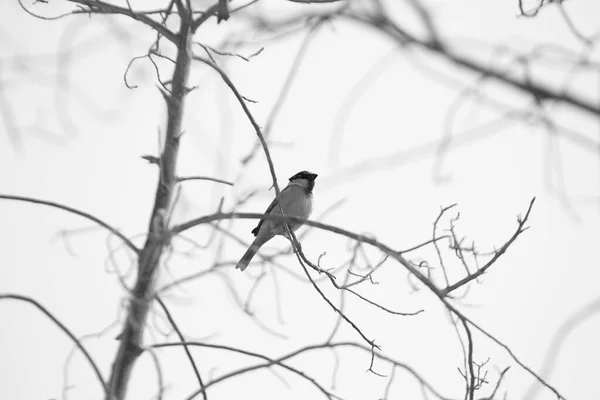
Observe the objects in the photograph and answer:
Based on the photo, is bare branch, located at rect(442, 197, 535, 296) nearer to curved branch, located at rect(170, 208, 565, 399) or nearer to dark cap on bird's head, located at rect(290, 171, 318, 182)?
curved branch, located at rect(170, 208, 565, 399)

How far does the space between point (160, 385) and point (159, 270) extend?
1.39 ft

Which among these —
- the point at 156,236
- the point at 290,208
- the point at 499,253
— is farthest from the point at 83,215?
the point at 290,208

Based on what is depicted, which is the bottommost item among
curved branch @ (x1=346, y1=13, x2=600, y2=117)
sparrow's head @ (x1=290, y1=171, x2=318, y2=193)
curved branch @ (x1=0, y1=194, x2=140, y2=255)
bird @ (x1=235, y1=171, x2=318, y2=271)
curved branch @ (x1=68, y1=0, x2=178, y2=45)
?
curved branch @ (x1=346, y1=13, x2=600, y2=117)

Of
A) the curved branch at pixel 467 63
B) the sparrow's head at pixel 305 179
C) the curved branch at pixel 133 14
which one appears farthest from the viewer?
the sparrow's head at pixel 305 179

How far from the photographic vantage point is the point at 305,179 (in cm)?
740

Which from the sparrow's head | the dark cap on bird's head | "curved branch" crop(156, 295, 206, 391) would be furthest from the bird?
"curved branch" crop(156, 295, 206, 391)

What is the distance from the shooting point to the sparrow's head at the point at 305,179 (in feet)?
23.5

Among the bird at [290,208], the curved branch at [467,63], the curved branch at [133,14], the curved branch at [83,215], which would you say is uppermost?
the bird at [290,208]

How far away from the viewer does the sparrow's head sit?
715 centimetres

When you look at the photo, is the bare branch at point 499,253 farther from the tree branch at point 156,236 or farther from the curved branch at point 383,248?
the tree branch at point 156,236

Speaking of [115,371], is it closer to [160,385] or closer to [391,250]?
[160,385]

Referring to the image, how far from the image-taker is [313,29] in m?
2.15

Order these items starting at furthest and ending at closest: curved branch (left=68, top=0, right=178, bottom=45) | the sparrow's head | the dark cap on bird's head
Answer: the dark cap on bird's head < the sparrow's head < curved branch (left=68, top=0, right=178, bottom=45)

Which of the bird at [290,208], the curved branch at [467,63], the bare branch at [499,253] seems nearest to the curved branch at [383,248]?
the bare branch at [499,253]
